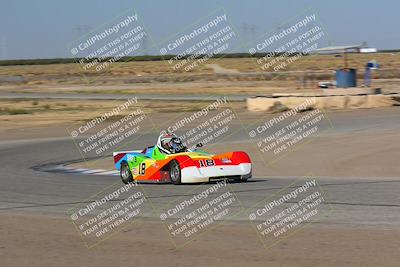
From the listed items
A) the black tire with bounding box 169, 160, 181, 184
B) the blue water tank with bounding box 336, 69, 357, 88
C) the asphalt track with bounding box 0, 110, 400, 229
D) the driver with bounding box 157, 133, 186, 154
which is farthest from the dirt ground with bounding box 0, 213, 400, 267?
the blue water tank with bounding box 336, 69, 357, 88

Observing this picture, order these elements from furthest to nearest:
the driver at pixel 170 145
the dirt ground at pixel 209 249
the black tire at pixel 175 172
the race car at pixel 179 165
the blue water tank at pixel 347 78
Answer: the blue water tank at pixel 347 78, the driver at pixel 170 145, the black tire at pixel 175 172, the race car at pixel 179 165, the dirt ground at pixel 209 249

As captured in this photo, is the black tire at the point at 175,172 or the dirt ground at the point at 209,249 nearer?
the dirt ground at the point at 209,249

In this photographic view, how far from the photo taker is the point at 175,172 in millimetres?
14820

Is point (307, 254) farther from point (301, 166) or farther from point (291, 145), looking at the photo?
point (291, 145)

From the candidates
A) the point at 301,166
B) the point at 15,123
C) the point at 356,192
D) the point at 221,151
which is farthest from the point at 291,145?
the point at 15,123

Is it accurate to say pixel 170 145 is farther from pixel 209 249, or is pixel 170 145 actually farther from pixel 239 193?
pixel 209 249

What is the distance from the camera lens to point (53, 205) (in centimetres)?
1220

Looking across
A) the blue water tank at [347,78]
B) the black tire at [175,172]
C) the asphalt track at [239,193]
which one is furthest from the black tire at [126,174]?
the blue water tank at [347,78]

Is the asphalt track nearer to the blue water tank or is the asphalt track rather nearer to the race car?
the race car

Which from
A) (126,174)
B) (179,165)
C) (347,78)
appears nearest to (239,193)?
(179,165)

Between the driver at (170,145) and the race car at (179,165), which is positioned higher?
the driver at (170,145)

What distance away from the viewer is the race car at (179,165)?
14.5m

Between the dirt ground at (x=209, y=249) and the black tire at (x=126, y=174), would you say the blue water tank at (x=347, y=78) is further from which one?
the dirt ground at (x=209, y=249)

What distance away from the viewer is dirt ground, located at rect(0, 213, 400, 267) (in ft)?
25.0
